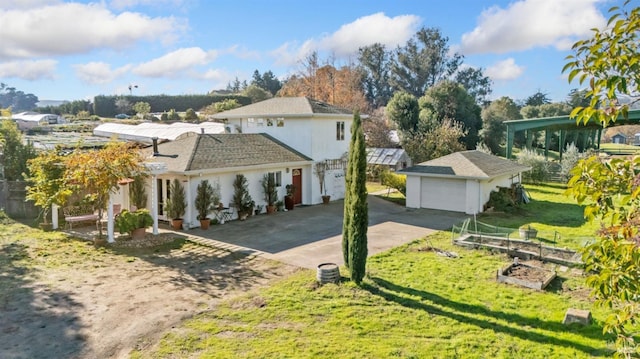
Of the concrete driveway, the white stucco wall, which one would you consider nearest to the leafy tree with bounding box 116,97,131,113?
the concrete driveway

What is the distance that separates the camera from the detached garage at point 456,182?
21.7 m

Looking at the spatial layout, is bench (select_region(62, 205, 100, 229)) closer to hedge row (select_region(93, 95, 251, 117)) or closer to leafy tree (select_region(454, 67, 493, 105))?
hedge row (select_region(93, 95, 251, 117))

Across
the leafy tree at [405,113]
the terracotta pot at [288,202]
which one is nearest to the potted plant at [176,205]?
the terracotta pot at [288,202]

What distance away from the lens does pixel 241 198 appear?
20203 millimetres

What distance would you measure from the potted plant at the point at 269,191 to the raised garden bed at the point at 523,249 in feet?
29.8

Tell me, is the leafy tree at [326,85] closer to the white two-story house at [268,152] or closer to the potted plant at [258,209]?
the white two-story house at [268,152]

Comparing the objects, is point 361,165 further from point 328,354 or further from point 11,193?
point 11,193

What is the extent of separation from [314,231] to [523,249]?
749 centimetres

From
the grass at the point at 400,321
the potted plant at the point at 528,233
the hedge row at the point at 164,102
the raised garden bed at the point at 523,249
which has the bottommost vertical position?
the grass at the point at 400,321

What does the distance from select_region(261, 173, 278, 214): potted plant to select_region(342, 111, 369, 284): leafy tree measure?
32.0 feet

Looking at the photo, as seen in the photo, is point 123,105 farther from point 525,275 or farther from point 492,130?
point 525,275

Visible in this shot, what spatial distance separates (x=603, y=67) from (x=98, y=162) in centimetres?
1515

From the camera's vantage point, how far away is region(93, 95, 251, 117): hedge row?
60438mm

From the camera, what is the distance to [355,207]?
1190cm
